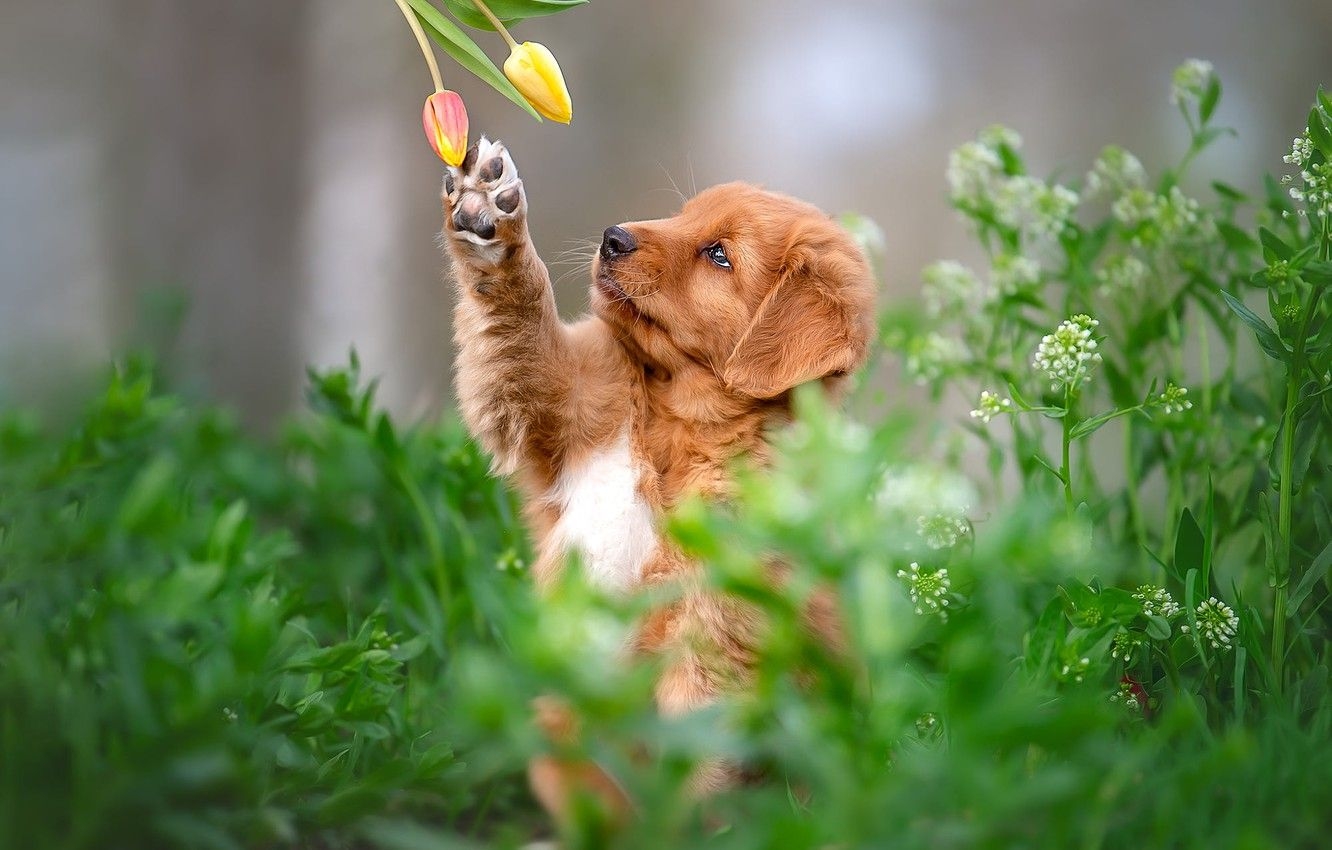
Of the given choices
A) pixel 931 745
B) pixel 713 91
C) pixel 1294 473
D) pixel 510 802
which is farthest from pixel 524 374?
pixel 713 91

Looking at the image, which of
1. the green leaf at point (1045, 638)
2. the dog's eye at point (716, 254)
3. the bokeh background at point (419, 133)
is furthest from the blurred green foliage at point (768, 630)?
the bokeh background at point (419, 133)

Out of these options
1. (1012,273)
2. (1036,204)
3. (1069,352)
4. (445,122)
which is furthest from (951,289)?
(445,122)

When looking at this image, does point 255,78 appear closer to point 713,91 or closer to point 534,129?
point 534,129

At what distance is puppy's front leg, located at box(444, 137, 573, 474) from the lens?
1.58 meters

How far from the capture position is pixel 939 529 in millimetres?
1593

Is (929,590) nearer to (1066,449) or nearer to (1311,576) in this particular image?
(1066,449)

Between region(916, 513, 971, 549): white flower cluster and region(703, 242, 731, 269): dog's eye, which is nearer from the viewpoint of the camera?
region(916, 513, 971, 549): white flower cluster

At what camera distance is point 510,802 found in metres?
1.72

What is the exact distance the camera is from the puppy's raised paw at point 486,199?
1575 mm

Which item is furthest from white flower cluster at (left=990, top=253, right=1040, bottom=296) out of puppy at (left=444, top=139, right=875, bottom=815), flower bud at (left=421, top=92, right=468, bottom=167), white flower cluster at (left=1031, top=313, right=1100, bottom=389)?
flower bud at (left=421, top=92, right=468, bottom=167)

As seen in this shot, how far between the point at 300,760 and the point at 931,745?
2.58 feet

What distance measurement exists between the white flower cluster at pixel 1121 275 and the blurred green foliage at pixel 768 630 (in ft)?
0.08

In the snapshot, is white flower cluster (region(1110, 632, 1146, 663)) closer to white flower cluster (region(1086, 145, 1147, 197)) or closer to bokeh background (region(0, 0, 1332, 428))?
white flower cluster (region(1086, 145, 1147, 197))

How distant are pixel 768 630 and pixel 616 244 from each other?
2.93 feet
